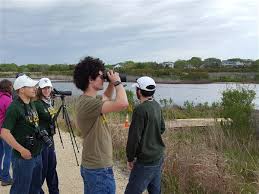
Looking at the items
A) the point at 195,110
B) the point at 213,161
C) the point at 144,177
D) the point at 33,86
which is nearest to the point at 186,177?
the point at 213,161

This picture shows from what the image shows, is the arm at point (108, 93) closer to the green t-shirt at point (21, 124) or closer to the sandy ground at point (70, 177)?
the green t-shirt at point (21, 124)

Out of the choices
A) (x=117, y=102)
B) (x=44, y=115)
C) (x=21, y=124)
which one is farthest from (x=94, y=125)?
(x=44, y=115)

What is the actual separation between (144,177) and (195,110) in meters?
19.4

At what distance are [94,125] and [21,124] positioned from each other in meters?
1.16

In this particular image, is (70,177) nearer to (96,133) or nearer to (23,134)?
(23,134)

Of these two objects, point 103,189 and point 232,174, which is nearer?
point 103,189

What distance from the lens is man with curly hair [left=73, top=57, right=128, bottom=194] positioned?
3.55 metres

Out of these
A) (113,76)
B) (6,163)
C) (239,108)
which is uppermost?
(113,76)

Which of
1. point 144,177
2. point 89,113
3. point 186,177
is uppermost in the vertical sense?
point 89,113

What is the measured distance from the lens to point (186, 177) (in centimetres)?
626

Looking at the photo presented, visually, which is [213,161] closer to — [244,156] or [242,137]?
[244,156]

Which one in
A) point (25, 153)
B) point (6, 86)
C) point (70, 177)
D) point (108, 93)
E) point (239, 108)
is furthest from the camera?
point (239, 108)

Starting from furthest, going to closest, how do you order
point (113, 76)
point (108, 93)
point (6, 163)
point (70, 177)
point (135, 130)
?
1. point (70, 177)
2. point (6, 163)
3. point (135, 130)
4. point (108, 93)
5. point (113, 76)

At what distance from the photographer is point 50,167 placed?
18.1ft
